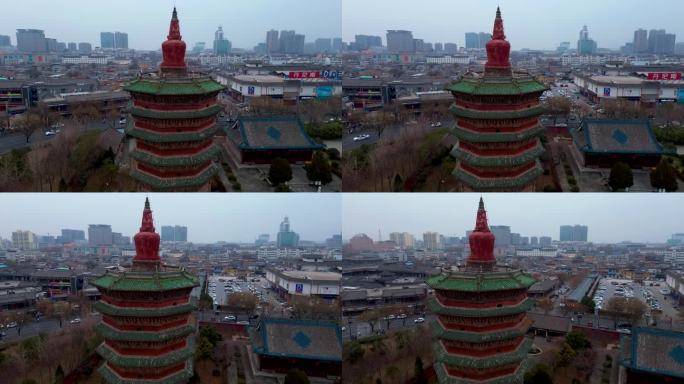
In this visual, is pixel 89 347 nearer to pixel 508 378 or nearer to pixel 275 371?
pixel 275 371

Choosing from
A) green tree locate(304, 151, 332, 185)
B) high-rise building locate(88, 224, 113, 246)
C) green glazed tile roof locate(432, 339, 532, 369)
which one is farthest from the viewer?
high-rise building locate(88, 224, 113, 246)

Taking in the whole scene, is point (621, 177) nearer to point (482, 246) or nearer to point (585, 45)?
point (482, 246)

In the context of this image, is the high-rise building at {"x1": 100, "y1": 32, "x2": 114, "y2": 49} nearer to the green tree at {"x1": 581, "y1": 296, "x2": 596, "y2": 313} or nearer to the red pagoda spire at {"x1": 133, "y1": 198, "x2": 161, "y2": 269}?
the red pagoda spire at {"x1": 133, "y1": 198, "x2": 161, "y2": 269}

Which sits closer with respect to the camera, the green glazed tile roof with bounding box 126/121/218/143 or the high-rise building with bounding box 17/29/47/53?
the green glazed tile roof with bounding box 126/121/218/143

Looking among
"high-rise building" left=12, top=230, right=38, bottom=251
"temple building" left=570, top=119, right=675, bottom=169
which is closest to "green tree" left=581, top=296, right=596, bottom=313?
"temple building" left=570, top=119, right=675, bottom=169

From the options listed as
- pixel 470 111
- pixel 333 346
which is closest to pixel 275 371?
pixel 333 346

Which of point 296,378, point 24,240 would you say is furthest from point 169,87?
point 24,240
